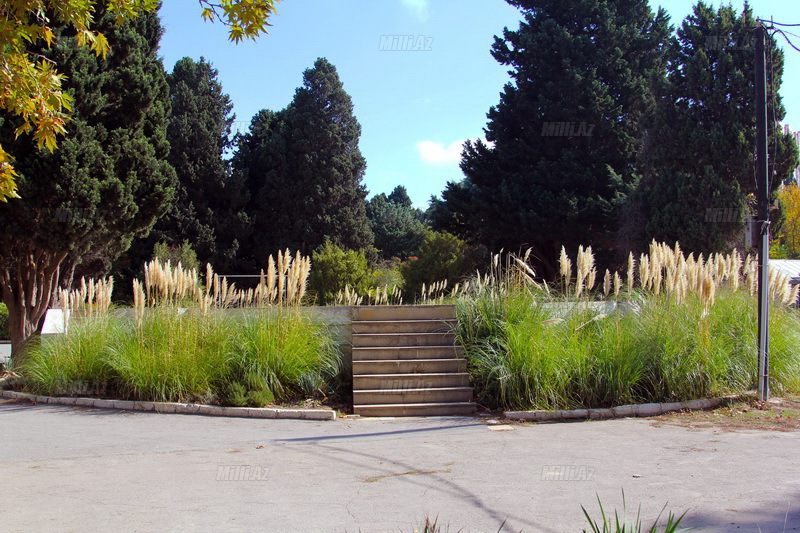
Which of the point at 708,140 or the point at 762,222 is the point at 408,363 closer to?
the point at 762,222

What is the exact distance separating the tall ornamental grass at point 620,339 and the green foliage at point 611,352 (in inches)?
0.6

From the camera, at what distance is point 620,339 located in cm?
919

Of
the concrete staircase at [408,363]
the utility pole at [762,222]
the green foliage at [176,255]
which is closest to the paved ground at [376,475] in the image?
the concrete staircase at [408,363]

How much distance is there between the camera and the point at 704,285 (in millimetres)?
9469

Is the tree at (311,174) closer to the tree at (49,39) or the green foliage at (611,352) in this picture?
the green foliage at (611,352)

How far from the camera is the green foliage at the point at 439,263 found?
26.3m

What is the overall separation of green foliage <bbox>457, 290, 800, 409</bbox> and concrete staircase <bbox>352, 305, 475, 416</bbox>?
13.1 inches

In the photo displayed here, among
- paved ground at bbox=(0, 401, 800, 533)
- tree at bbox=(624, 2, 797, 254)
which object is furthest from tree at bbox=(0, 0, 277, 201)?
tree at bbox=(624, 2, 797, 254)

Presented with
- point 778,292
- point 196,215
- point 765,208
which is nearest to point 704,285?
point 765,208

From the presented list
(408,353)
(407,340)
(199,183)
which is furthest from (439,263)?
(408,353)

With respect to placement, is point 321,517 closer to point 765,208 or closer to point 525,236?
point 765,208

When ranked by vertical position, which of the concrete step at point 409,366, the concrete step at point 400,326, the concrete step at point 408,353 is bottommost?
the concrete step at point 409,366

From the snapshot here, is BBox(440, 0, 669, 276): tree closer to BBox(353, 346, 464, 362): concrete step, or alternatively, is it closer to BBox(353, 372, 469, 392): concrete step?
BBox(353, 346, 464, 362): concrete step

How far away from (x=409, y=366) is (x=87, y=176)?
26.0 ft
